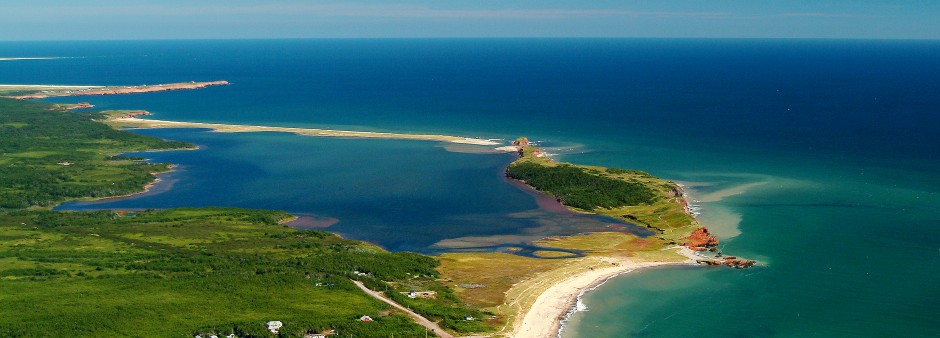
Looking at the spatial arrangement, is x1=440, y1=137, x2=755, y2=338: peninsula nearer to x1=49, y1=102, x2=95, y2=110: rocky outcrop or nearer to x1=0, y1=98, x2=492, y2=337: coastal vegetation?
x1=0, y1=98, x2=492, y2=337: coastal vegetation

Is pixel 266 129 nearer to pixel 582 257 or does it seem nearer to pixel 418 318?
pixel 582 257

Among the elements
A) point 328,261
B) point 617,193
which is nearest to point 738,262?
point 617,193

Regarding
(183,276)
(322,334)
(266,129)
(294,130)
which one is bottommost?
(322,334)

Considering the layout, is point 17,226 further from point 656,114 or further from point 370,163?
point 656,114

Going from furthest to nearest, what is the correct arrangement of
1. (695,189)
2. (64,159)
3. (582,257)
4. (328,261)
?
(64,159) < (695,189) < (582,257) < (328,261)

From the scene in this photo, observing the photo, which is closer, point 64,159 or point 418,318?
point 418,318

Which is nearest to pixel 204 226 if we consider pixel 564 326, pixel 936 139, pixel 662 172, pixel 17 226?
pixel 17 226
